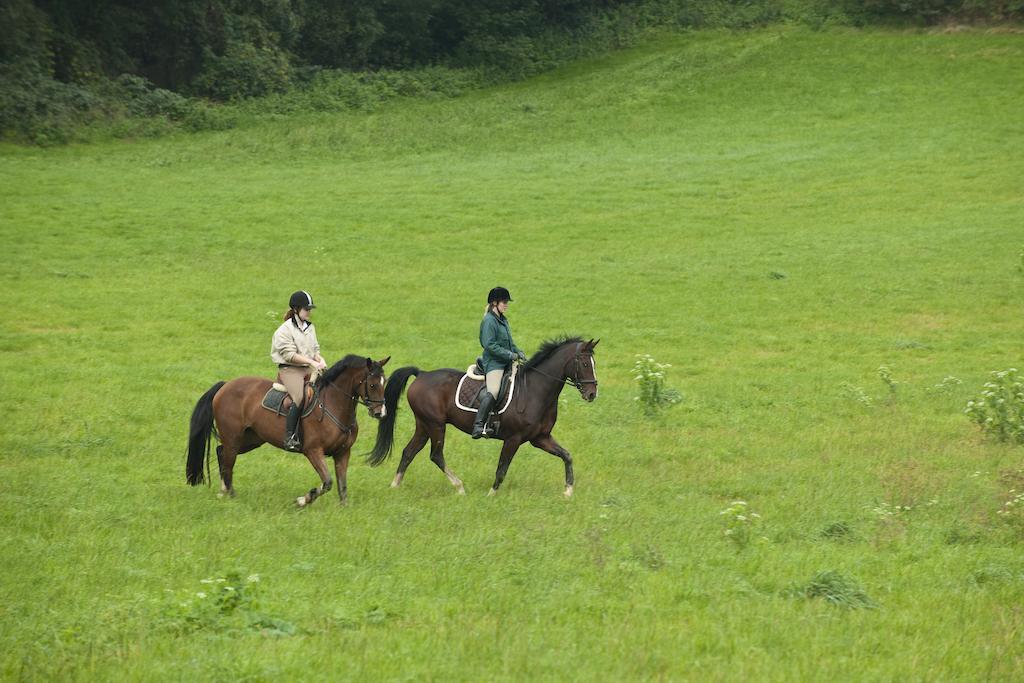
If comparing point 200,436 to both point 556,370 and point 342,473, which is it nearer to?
point 342,473

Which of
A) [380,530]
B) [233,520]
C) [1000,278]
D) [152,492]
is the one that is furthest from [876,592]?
[1000,278]

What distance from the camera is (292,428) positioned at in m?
14.8

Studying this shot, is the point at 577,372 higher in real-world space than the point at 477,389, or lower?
higher

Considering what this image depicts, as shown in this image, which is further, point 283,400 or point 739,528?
point 283,400

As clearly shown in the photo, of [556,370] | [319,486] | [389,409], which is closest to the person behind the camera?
[319,486]

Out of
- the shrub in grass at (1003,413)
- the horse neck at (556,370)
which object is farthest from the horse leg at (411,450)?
the shrub in grass at (1003,413)

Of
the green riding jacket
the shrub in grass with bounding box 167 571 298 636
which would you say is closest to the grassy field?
the shrub in grass with bounding box 167 571 298 636

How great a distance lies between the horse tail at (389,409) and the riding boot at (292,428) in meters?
1.54

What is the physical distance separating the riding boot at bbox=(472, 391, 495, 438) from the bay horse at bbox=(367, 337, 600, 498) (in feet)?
0.84

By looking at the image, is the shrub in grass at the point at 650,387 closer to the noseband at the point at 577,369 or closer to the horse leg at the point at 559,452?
the horse leg at the point at 559,452

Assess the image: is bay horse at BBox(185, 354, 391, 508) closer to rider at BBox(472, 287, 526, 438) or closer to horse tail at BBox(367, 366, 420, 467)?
horse tail at BBox(367, 366, 420, 467)

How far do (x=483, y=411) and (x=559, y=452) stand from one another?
122 centimetres

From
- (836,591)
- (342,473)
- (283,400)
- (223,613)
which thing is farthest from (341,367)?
(836,591)

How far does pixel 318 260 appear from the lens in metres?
34.8
